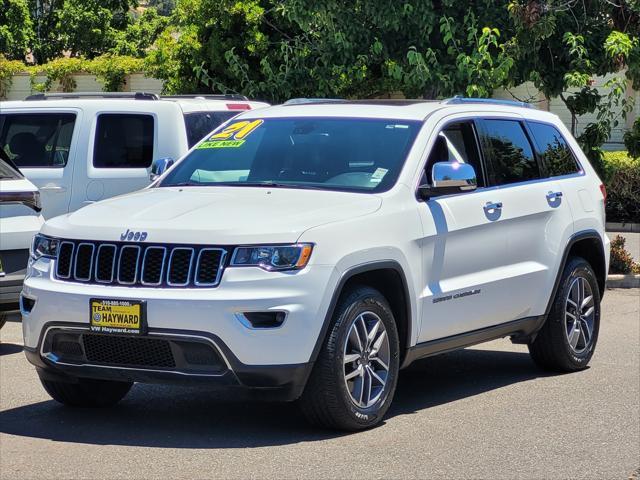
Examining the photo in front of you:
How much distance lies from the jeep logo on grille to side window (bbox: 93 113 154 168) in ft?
17.5

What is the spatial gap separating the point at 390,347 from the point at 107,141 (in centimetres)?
565

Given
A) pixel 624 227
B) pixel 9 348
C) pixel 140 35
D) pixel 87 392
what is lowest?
pixel 624 227

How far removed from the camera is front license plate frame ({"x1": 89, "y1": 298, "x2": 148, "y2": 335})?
22.5 feet

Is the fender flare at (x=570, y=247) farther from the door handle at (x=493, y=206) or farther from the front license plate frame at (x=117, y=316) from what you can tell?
the front license plate frame at (x=117, y=316)

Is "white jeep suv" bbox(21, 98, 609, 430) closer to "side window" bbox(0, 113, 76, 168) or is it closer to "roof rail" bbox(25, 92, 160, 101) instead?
"roof rail" bbox(25, 92, 160, 101)

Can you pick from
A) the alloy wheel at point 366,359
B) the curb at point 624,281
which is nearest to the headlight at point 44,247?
the alloy wheel at point 366,359

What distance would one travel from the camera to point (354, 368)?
7.27 metres

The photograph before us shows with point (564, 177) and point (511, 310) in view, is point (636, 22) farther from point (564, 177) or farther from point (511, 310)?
point (511, 310)

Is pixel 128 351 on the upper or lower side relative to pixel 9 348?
upper

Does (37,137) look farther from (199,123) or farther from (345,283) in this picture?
(345,283)

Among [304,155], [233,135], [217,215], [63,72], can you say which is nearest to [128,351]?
[217,215]

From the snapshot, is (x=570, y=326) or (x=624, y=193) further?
(x=624, y=193)

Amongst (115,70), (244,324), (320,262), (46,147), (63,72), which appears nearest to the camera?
(244,324)

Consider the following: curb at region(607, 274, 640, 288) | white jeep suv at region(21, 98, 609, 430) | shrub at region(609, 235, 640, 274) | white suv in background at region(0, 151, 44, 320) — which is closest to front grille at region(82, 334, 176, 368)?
white jeep suv at region(21, 98, 609, 430)
